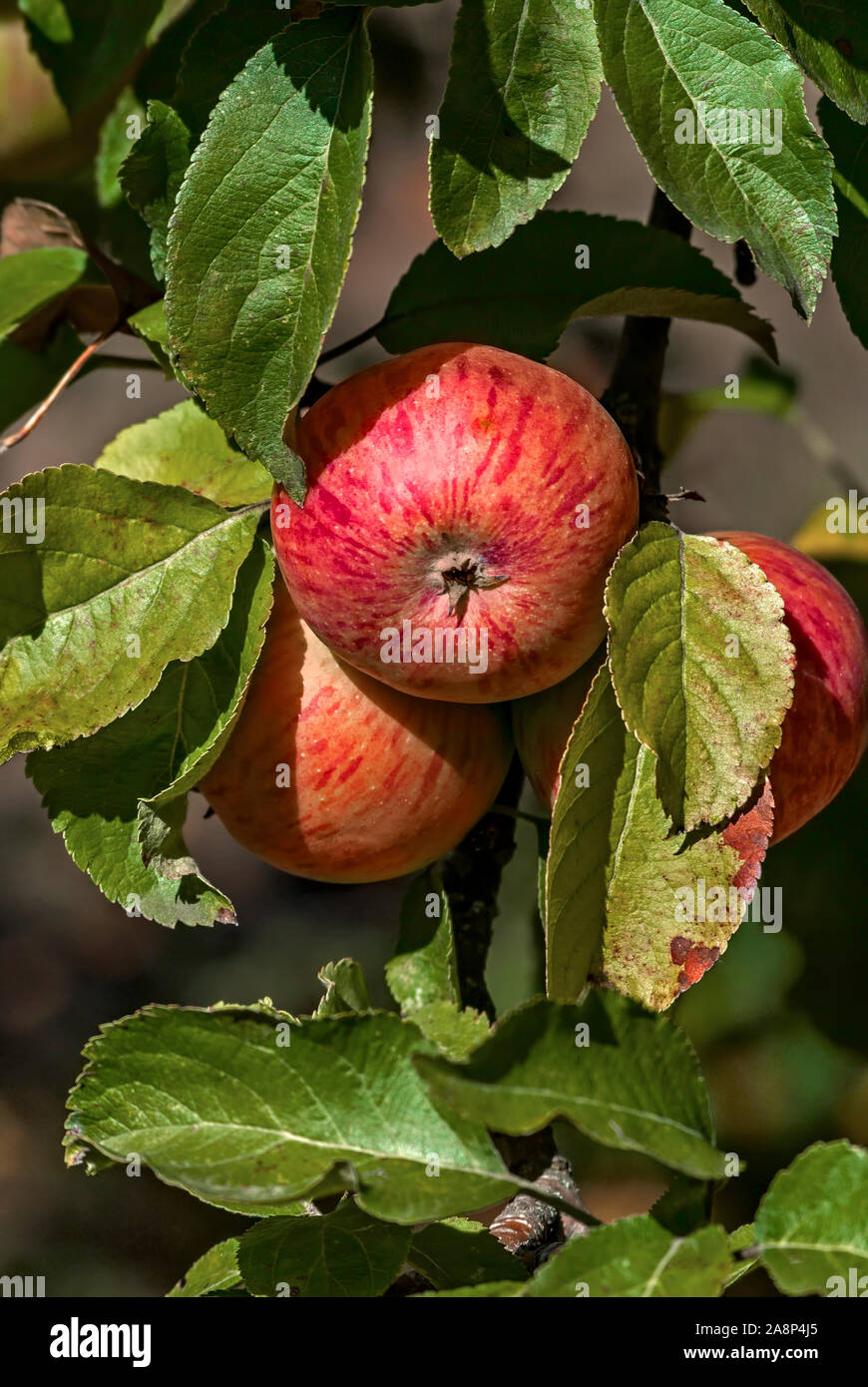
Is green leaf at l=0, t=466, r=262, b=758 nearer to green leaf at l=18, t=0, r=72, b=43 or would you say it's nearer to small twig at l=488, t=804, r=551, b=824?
small twig at l=488, t=804, r=551, b=824

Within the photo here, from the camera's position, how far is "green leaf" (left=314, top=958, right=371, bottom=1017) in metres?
0.74

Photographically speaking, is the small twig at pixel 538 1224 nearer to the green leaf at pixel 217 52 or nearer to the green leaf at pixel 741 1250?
the green leaf at pixel 741 1250

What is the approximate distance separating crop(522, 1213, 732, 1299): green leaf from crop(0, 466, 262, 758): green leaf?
345mm

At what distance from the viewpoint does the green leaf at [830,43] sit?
25.4 inches

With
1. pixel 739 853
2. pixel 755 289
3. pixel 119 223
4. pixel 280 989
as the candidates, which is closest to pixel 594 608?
pixel 739 853

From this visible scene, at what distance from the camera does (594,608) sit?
677 millimetres

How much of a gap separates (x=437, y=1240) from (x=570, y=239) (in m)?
0.58

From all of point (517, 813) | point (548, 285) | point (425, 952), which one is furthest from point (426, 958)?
point (548, 285)

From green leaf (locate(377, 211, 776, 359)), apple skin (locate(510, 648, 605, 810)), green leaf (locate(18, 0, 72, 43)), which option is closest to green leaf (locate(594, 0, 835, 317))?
green leaf (locate(377, 211, 776, 359))

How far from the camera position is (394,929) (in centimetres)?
→ 161

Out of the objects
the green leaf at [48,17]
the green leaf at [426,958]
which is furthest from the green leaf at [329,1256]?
the green leaf at [48,17]

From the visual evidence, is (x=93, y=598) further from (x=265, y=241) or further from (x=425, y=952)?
(x=425, y=952)

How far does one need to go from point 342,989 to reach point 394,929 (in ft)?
2.85

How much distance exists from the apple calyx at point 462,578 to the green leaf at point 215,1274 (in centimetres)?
37
